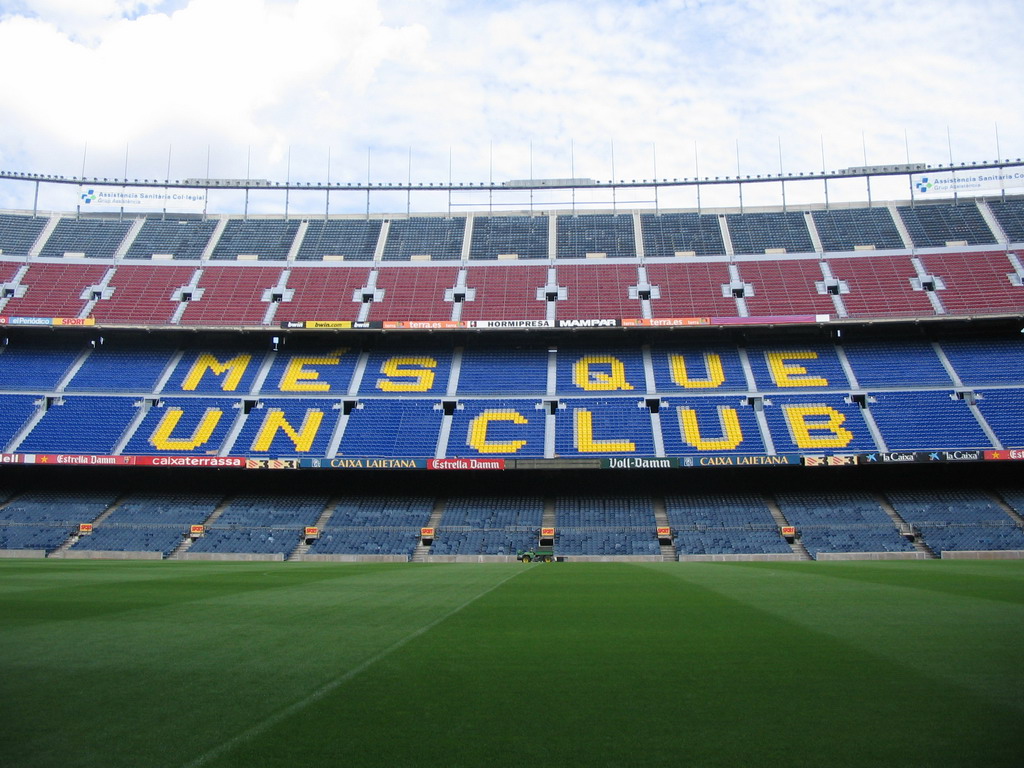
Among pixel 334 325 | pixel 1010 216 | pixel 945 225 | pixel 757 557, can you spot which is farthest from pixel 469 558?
pixel 1010 216

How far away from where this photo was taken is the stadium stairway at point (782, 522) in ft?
118

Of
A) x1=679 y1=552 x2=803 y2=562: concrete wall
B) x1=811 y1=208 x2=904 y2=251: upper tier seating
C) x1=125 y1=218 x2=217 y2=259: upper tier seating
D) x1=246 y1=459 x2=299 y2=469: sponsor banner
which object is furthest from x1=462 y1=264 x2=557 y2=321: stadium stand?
x1=125 y1=218 x2=217 y2=259: upper tier seating

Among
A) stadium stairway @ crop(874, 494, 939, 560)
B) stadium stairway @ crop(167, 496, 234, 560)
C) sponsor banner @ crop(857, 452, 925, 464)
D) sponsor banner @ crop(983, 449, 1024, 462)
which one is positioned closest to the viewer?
stadium stairway @ crop(874, 494, 939, 560)

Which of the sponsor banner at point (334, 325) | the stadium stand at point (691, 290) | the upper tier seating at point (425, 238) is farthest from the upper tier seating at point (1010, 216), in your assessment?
the sponsor banner at point (334, 325)

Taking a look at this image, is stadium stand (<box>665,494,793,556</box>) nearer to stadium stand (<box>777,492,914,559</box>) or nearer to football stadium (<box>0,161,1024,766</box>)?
football stadium (<box>0,161,1024,766</box>)

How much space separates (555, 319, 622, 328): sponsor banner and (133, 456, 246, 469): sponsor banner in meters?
21.1

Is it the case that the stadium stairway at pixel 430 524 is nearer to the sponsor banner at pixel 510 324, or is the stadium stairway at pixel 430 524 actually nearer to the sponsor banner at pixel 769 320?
the sponsor banner at pixel 510 324

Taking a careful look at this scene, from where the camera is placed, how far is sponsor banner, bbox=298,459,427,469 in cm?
4078

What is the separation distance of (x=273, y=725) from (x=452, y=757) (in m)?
1.52

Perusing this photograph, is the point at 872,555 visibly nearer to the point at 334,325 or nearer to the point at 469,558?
the point at 469,558

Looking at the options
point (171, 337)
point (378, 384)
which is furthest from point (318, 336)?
point (171, 337)

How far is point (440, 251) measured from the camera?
5675 centimetres

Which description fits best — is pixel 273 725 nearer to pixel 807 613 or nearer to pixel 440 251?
pixel 807 613

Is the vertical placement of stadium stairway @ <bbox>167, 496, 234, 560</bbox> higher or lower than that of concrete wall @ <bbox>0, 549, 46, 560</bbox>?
higher
